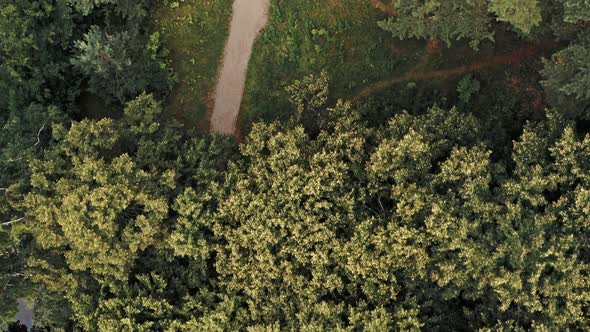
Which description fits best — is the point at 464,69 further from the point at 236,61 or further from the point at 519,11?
the point at 236,61

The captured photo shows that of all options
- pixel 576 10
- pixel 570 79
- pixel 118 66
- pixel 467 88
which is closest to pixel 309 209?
pixel 570 79

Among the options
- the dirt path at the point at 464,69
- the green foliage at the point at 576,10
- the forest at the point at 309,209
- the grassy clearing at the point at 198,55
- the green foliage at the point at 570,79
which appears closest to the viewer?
the forest at the point at 309,209

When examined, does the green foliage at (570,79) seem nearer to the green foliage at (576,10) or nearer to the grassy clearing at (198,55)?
the green foliage at (576,10)

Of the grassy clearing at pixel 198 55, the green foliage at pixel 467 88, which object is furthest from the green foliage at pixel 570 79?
the grassy clearing at pixel 198 55

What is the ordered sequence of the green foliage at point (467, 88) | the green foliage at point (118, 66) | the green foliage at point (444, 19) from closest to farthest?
the green foliage at point (444, 19)
the green foliage at point (118, 66)
the green foliage at point (467, 88)

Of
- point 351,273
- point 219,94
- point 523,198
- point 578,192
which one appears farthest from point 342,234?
point 219,94

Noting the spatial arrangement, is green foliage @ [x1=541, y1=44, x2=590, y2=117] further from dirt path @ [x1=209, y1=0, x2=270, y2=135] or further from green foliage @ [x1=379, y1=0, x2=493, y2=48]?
dirt path @ [x1=209, y1=0, x2=270, y2=135]

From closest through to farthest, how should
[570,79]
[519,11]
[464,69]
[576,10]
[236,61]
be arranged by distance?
1. [576,10]
2. [519,11]
3. [570,79]
4. [464,69]
5. [236,61]

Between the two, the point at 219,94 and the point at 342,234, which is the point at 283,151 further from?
the point at 219,94
